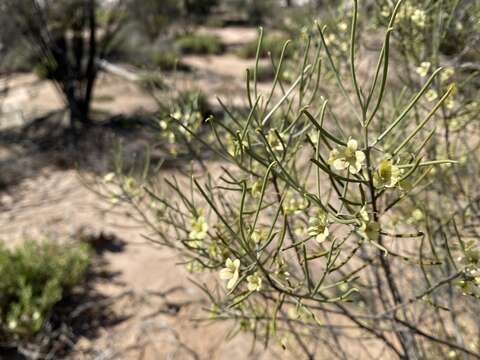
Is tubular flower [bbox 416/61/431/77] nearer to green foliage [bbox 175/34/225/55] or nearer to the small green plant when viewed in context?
the small green plant

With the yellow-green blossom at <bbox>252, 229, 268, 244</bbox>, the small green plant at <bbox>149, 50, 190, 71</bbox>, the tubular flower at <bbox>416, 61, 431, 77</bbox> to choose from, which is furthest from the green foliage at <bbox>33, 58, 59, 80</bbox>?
the yellow-green blossom at <bbox>252, 229, 268, 244</bbox>

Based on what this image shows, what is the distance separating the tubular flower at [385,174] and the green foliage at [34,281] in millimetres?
2846

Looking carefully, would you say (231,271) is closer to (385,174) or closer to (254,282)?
(254,282)

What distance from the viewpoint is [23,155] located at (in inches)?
250

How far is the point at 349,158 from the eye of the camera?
680 mm

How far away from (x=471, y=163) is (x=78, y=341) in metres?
2.84

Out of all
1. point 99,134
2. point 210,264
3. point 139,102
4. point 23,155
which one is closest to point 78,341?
point 210,264

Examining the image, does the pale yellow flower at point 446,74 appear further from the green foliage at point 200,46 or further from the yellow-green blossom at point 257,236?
the green foliage at point 200,46

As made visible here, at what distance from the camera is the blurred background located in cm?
210

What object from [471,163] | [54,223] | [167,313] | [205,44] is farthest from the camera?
[205,44]

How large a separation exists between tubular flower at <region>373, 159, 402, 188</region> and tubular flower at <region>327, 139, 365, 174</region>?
0.12 ft

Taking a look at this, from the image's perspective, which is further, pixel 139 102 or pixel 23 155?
pixel 139 102

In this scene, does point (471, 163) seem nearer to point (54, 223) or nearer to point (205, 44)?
point (54, 223)

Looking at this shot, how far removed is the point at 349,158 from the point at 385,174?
0.07m
